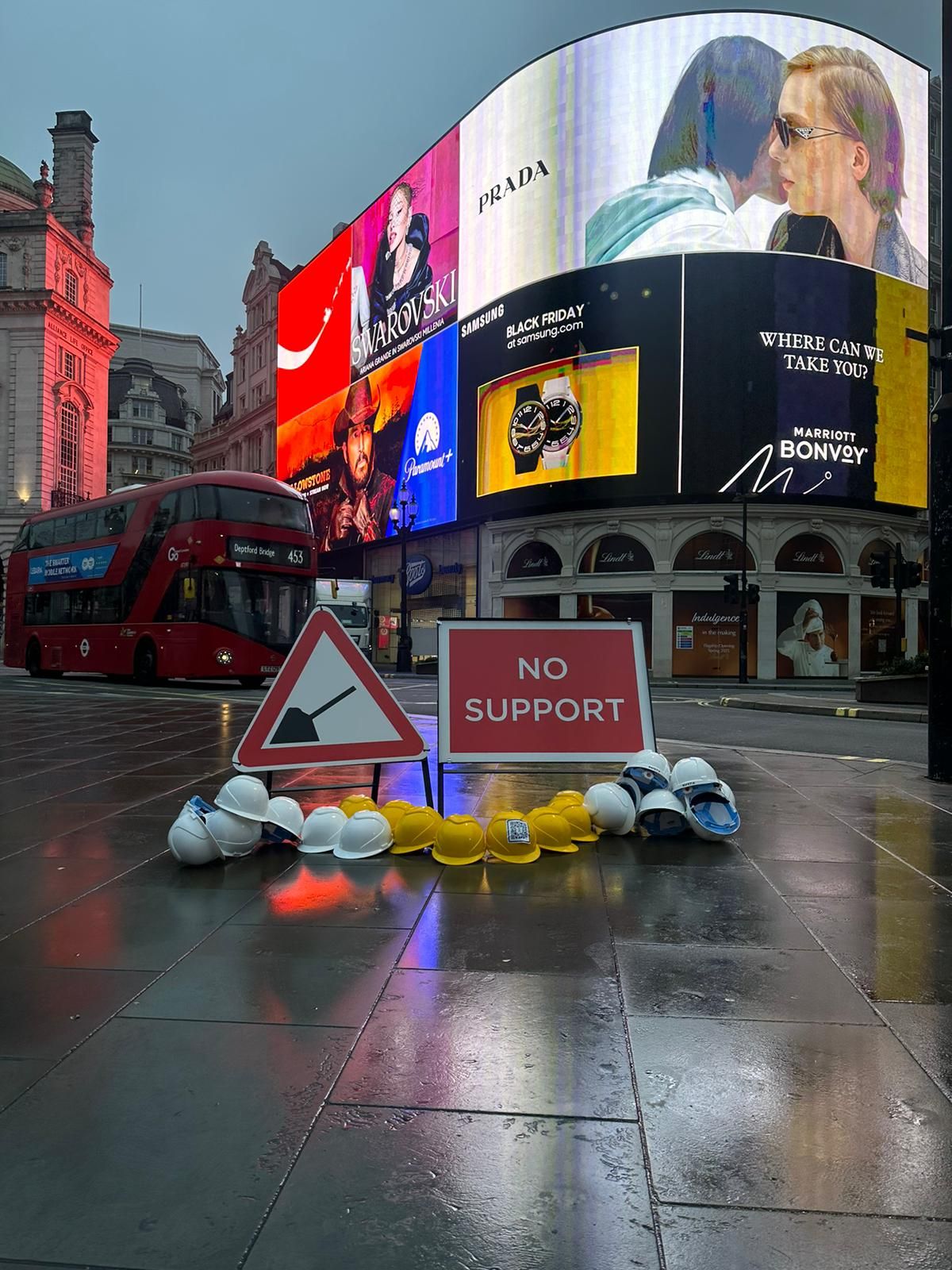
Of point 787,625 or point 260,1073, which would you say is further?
point 787,625

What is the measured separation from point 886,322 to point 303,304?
3634 centimetres

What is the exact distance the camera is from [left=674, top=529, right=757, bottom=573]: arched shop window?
3719 centimetres

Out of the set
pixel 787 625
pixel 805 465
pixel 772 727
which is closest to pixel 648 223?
pixel 805 465

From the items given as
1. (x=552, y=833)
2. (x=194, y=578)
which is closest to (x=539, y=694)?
(x=552, y=833)

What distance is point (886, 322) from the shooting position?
38.0 metres

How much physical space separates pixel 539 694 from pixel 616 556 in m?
32.9

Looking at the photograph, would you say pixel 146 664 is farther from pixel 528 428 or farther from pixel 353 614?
pixel 528 428

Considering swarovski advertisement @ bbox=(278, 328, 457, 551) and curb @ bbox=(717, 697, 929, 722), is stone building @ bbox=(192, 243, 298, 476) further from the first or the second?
curb @ bbox=(717, 697, 929, 722)

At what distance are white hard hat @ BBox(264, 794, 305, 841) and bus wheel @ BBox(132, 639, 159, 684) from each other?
16.3 metres

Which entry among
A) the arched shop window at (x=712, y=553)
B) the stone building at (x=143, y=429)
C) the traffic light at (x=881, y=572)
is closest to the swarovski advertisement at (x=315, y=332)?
the arched shop window at (x=712, y=553)

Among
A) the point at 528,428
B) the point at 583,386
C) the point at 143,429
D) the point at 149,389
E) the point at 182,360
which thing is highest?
the point at 182,360

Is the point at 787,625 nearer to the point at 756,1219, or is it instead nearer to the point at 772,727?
the point at 772,727

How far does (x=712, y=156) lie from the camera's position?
36.6 m

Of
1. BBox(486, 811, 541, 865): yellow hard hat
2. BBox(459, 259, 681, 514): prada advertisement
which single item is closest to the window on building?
BBox(459, 259, 681, 514): prada advertisement
